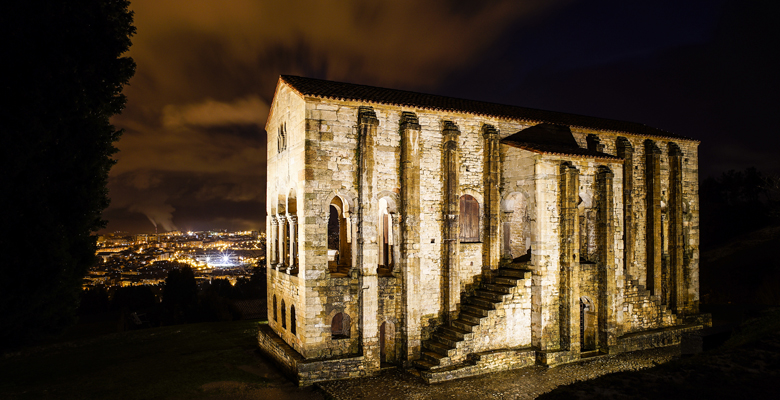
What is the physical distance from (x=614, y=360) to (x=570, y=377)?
11.3 feet

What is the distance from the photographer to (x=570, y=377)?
48.2ft

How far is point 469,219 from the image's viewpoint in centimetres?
2036

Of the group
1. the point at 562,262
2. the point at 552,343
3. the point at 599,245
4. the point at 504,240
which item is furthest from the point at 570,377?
the point at 504,240

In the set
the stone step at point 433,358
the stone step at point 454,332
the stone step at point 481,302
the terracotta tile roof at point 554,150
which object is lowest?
the stone step at point 433,358

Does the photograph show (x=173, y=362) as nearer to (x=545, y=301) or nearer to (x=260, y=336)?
(x=260, y=336)

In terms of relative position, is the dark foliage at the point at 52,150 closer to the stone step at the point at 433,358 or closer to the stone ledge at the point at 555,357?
the stone step at the point at 433,358

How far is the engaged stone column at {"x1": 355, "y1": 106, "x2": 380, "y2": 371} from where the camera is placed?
1494 centimetres

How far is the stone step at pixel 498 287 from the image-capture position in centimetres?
1621

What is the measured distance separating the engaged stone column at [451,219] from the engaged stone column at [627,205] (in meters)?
9.43

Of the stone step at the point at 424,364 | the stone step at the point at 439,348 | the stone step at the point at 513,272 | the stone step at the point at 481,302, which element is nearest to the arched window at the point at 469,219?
the stone step at the point at 513,272

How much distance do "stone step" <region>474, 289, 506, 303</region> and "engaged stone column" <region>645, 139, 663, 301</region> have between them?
10196 mm

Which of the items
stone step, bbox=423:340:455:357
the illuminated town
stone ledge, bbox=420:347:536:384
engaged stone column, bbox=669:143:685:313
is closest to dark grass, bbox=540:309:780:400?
stone ledge, bbox=420:347:536:384

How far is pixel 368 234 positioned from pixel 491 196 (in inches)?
230

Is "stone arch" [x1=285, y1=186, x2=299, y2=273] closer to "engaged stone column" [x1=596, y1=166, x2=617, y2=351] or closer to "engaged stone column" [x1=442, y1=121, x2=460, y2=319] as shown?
"engaged stone column" [x1=442, y1=121, x2=460, y2=319]
